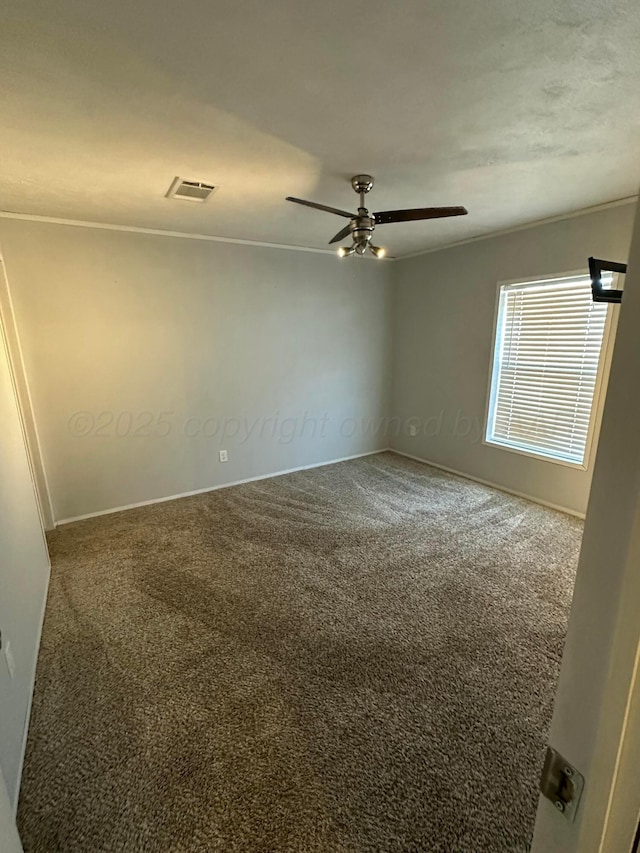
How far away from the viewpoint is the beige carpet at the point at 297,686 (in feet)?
4.33

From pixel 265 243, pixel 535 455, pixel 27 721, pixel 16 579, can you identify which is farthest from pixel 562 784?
pixel 265 243

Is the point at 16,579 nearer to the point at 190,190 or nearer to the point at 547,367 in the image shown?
the point at 190,190

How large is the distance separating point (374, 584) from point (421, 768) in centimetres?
110

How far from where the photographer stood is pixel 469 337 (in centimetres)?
407

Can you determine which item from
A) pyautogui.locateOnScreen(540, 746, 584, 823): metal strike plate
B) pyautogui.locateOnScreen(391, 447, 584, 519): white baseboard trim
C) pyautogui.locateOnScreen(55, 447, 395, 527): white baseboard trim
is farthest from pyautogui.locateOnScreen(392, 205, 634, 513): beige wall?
pyautogui.locateOnScreen(540, 746, 584, 823): metal strike plate

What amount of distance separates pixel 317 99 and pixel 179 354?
2.55 metres

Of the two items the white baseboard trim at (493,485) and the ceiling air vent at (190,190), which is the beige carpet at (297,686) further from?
the ceiling air vent at (190,190)

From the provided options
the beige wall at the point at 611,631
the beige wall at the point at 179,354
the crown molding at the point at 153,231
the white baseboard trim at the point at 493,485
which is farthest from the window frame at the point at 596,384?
the beige wall at the point at 611,631

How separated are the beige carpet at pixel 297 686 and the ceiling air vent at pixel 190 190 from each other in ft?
8.12

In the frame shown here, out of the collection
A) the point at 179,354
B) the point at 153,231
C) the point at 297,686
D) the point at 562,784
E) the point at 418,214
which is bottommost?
the point at 297,686

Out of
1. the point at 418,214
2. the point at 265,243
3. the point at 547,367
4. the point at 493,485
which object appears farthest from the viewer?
the point at 493,485

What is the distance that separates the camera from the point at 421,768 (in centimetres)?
146

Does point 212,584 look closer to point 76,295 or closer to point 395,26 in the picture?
point 76,295

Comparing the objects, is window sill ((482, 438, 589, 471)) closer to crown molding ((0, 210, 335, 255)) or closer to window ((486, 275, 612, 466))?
window ((486, 275, 612, 466))
